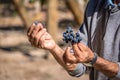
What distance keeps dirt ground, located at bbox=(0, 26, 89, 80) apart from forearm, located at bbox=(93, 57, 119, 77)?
5173mm

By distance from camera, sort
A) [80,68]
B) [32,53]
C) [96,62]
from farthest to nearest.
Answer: [32,53]
[80,68]
[96,62]

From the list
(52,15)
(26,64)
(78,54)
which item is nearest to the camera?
(78,54)

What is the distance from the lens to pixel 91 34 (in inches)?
103

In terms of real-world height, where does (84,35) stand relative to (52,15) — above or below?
above

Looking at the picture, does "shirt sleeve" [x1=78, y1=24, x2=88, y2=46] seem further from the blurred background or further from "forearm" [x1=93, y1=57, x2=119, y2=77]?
the blurred background

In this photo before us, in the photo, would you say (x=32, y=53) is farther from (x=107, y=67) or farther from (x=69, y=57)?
(x=69, y=57)

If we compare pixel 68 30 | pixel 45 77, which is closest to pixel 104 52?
pixel 68 30

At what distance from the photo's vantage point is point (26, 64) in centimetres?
1027

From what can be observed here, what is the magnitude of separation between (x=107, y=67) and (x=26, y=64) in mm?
8046

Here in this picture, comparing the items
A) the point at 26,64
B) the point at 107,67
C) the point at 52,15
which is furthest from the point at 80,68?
the point at 26,64

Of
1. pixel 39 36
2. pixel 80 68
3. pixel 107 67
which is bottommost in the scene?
pixel 80 68

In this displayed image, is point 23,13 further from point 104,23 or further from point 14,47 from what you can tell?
point 104,23

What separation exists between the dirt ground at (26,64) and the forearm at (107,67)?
17.0 feet

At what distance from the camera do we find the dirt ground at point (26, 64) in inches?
352
